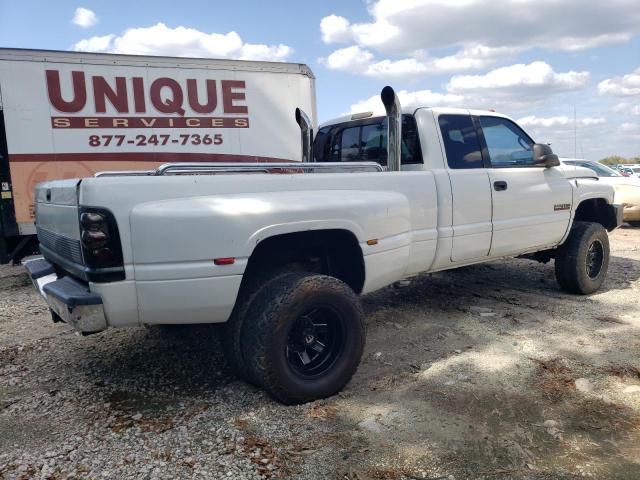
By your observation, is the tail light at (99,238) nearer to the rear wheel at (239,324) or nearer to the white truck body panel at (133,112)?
the rear wheel at (239,324)

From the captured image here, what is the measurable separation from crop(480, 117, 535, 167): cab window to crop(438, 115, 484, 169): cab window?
0.58ft

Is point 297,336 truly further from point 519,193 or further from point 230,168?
point 519,193

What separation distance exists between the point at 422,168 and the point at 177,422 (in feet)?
8.66

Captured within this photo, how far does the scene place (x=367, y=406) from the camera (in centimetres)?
319

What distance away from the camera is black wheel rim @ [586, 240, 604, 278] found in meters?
5.74

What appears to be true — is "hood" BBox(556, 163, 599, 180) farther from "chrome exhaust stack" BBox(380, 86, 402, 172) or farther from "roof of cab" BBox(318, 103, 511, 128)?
"chrome exhaust stack" BBox(380, 86, 402, 172)

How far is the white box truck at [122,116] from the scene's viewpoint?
6852 millimetres

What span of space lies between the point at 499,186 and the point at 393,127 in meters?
1.17

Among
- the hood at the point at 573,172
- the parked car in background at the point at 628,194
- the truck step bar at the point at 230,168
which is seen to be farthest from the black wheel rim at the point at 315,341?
the parked car in background at the point at 628,194

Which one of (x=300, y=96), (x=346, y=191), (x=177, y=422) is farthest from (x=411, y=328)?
(x=300, y=96)

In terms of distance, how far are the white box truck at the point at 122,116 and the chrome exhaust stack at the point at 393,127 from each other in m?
4.22

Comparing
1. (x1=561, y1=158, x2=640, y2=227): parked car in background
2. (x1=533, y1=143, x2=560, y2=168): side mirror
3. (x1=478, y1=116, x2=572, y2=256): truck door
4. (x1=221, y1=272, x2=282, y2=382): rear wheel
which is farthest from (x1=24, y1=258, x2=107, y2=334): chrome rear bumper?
(x1=561, y1=158, x2=640, y2=227): parked car in background

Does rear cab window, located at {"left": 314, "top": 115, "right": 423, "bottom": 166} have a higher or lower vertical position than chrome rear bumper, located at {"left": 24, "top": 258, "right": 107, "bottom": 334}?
higher

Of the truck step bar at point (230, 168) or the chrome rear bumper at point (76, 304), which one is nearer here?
the chrome rear bumper at point (76, 304)
